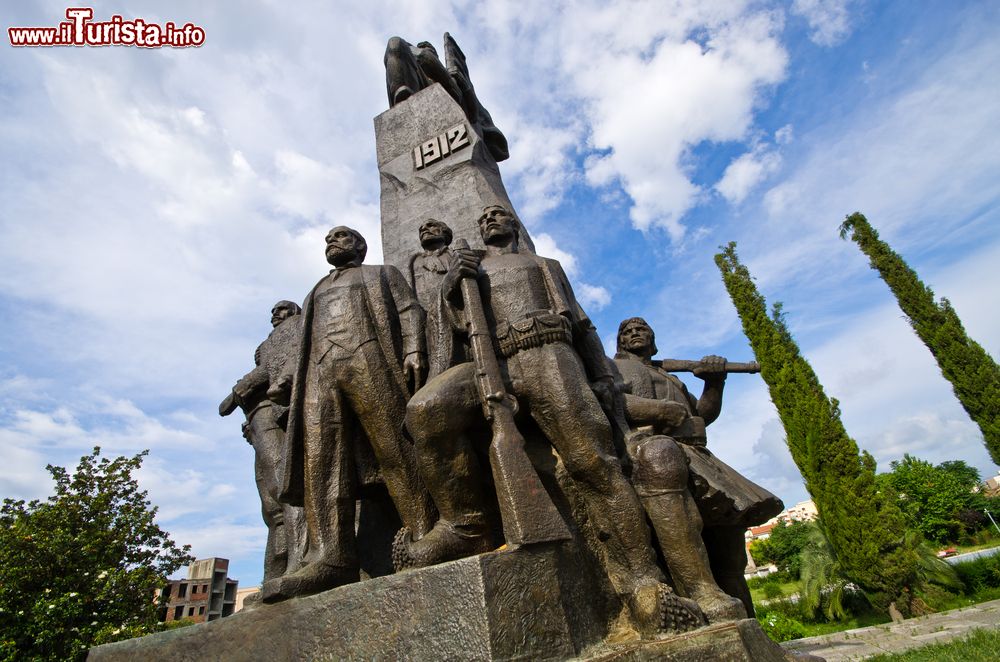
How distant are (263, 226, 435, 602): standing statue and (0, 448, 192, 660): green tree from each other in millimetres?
10534

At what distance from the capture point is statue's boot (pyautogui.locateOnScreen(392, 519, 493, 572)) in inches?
129

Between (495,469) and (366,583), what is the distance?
0.86 metres

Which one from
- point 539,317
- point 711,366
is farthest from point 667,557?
point 711,366

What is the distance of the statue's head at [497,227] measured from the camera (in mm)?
4680

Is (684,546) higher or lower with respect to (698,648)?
higher

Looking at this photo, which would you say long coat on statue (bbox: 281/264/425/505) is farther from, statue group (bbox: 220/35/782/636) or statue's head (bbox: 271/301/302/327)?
statue's head (bbox: 271/301/302/327)

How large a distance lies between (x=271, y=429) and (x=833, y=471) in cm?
1655

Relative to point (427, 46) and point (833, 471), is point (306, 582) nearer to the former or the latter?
point (427, 46)

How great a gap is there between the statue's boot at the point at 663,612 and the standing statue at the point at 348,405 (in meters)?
1.33

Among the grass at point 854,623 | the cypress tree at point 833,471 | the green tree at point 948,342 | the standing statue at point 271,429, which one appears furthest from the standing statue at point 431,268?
the green tree at point 948,342

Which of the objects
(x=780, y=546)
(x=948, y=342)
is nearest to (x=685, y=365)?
(x=948, y=342)

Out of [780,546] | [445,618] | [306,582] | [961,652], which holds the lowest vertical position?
[961,652]

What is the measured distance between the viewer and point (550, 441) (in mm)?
3758

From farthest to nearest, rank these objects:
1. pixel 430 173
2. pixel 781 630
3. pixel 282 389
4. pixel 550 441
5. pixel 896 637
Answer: pixel 781 630 → pixel 896 637 → pixel 430 173 → pixel 282 389 → pixel 550 441
